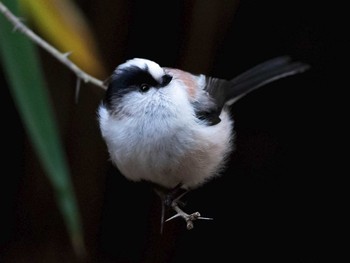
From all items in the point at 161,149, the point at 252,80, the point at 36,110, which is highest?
the point at 252,80

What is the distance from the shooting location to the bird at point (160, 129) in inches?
80.4

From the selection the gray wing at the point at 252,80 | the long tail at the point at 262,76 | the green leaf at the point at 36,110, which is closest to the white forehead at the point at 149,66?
the green leaf at the point at 36,110

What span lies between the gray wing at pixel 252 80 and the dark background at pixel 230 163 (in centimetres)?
54

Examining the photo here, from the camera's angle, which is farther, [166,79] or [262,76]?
[262,76]

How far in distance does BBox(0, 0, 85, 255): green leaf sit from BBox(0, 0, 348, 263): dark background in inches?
69.8

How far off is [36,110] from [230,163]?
87.6 inches

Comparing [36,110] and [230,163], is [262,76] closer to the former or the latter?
[230,163]

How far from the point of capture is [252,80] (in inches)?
110

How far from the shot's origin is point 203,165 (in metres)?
2.22

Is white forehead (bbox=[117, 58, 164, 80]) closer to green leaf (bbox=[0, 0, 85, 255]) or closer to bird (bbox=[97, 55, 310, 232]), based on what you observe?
bird (bbox=[97, 55, 310, 232])

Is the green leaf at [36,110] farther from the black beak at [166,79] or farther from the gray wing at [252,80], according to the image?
the gray wing at [252,80]

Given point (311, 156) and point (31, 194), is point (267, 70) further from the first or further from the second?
point (31, 194)

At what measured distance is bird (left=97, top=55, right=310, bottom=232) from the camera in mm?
2041

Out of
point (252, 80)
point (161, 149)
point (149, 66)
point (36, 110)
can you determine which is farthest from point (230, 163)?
point (36, 110)
